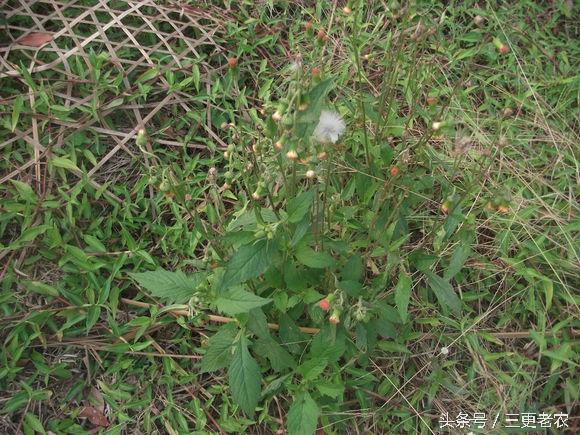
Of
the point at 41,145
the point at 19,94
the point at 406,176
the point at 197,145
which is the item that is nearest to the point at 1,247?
the point at 41,145

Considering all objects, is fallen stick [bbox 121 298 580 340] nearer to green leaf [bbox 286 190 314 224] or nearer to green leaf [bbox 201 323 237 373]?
green leaf [bbox 201 323 237 373]

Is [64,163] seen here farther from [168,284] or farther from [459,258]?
[459,258]

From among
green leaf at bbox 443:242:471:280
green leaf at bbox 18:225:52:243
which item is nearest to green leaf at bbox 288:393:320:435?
green leaf at bbox 443:242:471:280

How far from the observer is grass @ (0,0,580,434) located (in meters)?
1.65

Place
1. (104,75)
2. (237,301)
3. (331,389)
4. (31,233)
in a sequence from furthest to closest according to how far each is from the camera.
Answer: (104,75)
(31,233)
(331,389)
(237,301)

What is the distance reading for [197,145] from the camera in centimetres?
221

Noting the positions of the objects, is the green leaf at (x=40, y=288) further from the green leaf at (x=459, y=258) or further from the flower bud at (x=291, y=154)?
the green leaf at (x=459, y=258)

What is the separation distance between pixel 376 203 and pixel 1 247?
1.27 meters

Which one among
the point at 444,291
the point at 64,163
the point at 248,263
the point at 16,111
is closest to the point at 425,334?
the point at 444,291

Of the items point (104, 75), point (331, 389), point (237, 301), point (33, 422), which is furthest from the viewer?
point (104, 75)

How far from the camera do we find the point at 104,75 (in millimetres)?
2184

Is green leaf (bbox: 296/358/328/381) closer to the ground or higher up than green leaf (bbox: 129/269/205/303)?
closer to the ground

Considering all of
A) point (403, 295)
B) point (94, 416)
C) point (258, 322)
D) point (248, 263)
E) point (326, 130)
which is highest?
point (326, 130)

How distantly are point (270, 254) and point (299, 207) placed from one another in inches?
6.0
